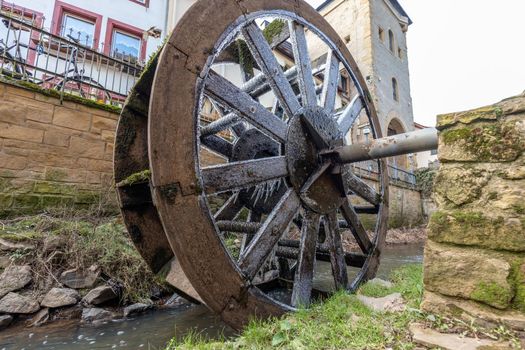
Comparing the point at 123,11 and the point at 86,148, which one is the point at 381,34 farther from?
the point at 86,148

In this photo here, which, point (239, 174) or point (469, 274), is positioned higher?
point (239, 174)

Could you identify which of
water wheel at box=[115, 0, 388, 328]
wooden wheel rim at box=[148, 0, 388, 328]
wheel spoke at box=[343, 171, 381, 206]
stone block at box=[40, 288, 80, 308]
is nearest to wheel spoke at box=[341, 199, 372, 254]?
water wheel at box=[115, 0, 388, 328]

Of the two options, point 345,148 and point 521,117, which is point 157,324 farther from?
point 521,117

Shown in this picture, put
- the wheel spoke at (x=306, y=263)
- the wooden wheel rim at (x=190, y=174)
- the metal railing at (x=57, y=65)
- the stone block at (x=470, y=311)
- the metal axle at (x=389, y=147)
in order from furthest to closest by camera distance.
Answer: the metal railing at (x=57, y=65) → the wheel spoke at (x=306, y=263) → the metal axle at (x=389, y=147) → the wooden wheel rim at (x=190, y=174) → the stone block at (x=470, y=311)

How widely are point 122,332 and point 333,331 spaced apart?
1.88 meters

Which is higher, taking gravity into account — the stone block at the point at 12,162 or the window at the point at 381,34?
the window at the point at 381,34

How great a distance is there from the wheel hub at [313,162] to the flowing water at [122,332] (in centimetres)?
136

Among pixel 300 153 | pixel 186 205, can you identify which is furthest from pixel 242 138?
pixel 186 205

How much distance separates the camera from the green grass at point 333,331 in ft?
4.49

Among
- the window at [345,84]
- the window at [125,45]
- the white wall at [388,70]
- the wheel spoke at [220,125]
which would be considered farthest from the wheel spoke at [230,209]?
the window at [345,84]

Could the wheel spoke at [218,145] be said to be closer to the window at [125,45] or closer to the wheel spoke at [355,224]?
the wheel spoke at [355,224]

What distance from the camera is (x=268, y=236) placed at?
85.0 inches

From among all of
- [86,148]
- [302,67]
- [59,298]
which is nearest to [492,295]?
[302,67]

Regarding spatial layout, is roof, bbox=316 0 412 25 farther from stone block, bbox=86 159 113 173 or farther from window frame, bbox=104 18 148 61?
stone block, bbox=86 159 113 173
